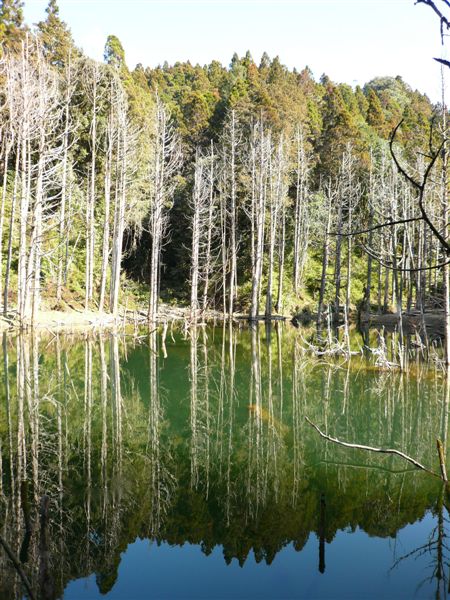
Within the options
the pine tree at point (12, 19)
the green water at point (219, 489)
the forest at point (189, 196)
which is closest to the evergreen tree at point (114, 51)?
the forest at point (189, 196)

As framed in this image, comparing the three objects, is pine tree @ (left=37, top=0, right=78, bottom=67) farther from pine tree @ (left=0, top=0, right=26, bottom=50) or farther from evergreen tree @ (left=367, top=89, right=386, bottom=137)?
evergreen tree @ (left=367, top=89, right=386, bottom=137)

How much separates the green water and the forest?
11408 millimetres

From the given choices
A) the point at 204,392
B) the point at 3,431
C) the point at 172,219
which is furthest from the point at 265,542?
the point at 172,219

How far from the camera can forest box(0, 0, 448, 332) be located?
23.9 m

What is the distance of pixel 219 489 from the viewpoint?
21.3ft

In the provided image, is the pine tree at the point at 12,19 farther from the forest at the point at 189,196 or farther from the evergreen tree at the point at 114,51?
the evergreen tree at the point at 114,51

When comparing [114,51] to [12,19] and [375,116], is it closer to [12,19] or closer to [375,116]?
[12,19]

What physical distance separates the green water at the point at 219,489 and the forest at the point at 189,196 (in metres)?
11.4

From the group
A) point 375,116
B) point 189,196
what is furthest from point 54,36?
point 375,116

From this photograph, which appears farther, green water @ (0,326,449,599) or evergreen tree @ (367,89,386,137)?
evergreen tree @ (367,89,386,137)

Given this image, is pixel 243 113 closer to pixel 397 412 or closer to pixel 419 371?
pixel 419 371

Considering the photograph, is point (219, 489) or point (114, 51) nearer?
point (219, 489)

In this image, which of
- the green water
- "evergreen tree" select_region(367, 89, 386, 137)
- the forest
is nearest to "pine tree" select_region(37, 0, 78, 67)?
the forest

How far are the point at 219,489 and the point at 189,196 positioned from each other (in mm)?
28584
